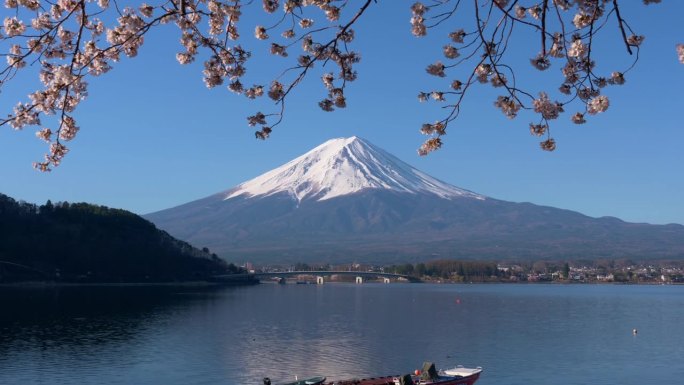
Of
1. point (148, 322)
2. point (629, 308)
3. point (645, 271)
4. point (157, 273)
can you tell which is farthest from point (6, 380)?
point (645, 271)

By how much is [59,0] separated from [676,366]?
36877mm

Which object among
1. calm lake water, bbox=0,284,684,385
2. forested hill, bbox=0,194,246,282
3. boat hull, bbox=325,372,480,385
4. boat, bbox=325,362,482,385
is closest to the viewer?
boat, bbox=325,362,482,385

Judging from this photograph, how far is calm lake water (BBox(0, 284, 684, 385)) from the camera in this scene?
107 ft

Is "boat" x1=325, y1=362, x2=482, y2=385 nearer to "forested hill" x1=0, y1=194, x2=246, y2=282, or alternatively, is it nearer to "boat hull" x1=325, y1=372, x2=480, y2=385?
"boat hull" x1=325, y1=372, x2=480, y2=385

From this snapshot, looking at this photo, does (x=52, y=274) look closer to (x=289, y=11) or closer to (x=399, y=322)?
(x=399, y=322)

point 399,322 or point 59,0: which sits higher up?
point 59,0

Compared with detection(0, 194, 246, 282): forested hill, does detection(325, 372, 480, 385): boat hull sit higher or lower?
lower

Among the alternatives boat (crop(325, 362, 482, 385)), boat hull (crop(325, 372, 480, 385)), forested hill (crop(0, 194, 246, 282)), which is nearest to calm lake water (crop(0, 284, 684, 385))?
boat (crop(325, 362, 482, 385))

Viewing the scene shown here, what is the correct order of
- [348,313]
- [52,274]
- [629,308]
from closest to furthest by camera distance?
[348,313] < [629,308] < [52,274]

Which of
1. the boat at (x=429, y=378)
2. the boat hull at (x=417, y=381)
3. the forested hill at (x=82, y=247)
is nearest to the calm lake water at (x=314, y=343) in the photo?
the boat at (x=429, y=378)

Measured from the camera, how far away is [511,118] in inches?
206

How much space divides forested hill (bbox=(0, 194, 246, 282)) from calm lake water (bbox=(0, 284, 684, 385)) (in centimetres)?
2209

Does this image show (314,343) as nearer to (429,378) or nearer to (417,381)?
(417,381)

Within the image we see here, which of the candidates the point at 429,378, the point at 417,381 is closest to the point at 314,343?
the point at 417,381
